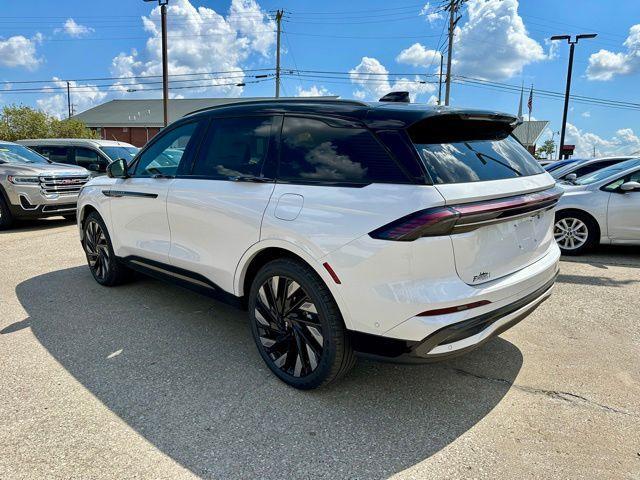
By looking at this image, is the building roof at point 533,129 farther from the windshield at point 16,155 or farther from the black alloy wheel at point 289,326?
the black alloy wheel at point 289,326

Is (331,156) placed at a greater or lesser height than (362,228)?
greater

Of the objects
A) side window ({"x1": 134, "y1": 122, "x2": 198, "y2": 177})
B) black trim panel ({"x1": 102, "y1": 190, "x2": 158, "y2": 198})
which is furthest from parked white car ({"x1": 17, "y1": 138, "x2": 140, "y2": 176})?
side window ({"x1": 134, "y1": 122, "x2": 198, "y2": 177})

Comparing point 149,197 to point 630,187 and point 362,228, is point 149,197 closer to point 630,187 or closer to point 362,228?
point 362,228

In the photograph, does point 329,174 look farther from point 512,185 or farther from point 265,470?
point 265,470

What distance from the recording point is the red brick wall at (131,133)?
52625 millimetres

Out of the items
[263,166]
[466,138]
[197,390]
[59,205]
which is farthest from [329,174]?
[59,205]

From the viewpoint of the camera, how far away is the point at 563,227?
6918 millimetres


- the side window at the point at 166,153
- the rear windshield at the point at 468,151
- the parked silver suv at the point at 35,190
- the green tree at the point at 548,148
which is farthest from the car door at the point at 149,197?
the green tree at the point at 548,148

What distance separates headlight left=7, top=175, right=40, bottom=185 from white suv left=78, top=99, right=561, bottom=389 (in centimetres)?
682

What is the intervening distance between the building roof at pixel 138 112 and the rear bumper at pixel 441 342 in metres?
52.1

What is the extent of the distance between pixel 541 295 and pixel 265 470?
80.0 inches

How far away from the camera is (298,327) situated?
2.91 metres

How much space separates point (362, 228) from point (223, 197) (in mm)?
1302

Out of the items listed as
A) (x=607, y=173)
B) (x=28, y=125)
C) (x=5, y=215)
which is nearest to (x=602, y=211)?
(x=607, y=173)
